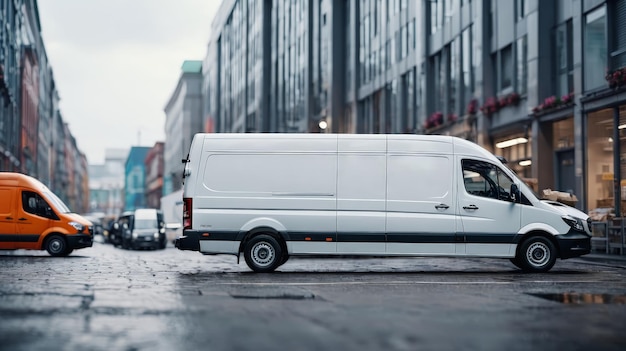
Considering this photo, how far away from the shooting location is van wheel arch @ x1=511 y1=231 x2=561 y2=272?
50.1 ft

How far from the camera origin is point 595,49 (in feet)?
80.3

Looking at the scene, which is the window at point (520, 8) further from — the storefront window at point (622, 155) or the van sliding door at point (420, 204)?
the van sliding door at point (420, 204)

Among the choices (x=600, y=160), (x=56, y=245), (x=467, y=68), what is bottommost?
(x=56, y=245)

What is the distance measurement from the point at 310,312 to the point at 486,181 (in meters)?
7.38

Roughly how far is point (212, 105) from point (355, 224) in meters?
85.6

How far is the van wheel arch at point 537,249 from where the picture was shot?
15.3 meters

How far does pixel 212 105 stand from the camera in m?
99.7

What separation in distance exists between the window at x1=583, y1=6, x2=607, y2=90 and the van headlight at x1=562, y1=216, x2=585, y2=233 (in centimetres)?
930

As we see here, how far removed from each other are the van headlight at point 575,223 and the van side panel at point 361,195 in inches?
119

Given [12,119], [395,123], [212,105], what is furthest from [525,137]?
[212,105]

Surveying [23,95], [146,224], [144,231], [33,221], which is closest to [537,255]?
[33,221]

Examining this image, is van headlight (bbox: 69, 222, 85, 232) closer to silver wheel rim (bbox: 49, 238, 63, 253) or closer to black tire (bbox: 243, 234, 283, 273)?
silver wheel rim (bbox: 49, 238, 63, 253)

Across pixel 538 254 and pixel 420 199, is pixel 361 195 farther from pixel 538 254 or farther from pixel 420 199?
pixel 538 254

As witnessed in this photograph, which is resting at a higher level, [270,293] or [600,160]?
[600,160]
